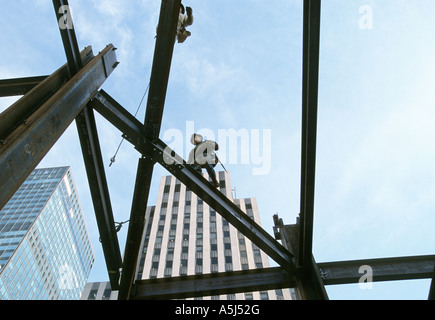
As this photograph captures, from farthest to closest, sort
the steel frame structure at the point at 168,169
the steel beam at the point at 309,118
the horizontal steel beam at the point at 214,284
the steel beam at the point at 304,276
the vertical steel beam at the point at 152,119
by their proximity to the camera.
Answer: the horizontal steel beam at the point at 214,284 → the vertical steel beam at the point at 152,119 → the steel beam at the point at 304,276 → the steel frame structure at the point at 168,169 → the steel beam at the point at 309,118

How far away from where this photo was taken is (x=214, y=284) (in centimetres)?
398

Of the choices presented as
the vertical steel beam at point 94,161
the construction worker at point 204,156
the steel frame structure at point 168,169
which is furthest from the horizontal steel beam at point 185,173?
the construction worker at point 204,156

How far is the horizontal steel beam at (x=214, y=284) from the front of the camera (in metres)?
3.87

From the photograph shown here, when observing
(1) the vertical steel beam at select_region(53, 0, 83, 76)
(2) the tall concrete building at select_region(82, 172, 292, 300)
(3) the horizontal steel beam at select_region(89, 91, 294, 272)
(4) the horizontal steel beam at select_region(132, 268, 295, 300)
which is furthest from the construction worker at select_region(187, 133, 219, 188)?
(2) the tall concrete building at select_region(82, 172, 292, 300)

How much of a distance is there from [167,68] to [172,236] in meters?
55.0

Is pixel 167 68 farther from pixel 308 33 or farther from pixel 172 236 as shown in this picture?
pixel 172 236

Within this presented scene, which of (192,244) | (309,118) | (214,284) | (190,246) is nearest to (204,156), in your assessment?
(214,284)

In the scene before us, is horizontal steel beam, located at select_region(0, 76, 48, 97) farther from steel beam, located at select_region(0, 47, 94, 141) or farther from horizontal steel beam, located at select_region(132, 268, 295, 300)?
horizontal steel beam, located at select_region(132, 268, 295, 300)

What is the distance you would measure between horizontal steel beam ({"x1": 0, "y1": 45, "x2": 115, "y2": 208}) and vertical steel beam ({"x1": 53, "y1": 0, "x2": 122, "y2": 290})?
12.5 inches

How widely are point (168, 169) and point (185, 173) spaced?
26cm

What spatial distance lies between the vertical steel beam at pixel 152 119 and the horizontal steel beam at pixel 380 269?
8.87ft

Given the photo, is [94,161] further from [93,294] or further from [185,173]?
[93,294]

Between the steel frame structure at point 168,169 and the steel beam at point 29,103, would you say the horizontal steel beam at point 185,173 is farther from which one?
the steel beam at point 29,103
